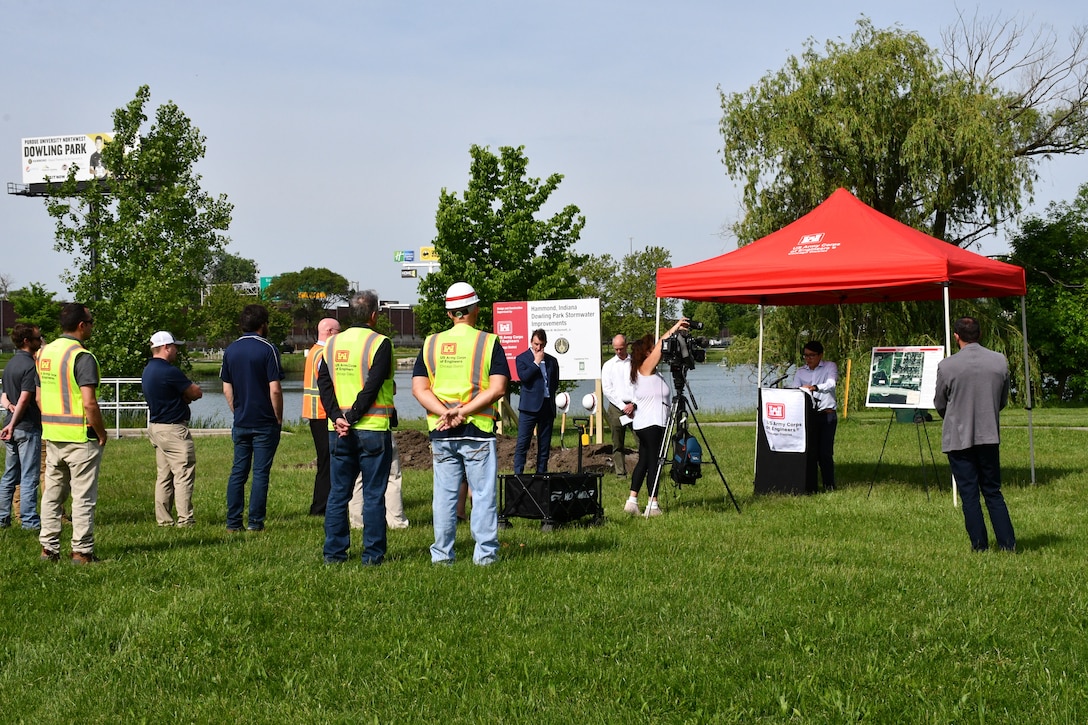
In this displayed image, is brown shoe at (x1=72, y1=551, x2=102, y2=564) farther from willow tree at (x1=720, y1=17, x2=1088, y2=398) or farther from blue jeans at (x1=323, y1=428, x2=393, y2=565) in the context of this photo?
willow tree at (x1=720, y1=17, x2=1088, y2=398)

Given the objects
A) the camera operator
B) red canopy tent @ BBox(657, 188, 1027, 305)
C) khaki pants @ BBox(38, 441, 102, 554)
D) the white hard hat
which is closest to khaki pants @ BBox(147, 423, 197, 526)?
khaki pants @ BBox(38, 441, 102, 554)

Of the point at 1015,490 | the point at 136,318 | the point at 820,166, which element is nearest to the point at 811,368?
the point at 1015,490

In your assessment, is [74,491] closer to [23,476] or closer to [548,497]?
[23,476]

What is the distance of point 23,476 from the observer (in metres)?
9.68

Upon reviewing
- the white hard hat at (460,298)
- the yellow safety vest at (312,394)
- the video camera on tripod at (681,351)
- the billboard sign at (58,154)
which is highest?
the billboard sign at (58,154)

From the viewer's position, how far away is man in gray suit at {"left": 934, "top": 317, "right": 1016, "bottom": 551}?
8328mm

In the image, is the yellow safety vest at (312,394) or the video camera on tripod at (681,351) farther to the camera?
the video camera on tripod at (681,351)

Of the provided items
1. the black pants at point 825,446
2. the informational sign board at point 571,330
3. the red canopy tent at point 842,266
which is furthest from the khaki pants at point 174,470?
the informational sign board at point 571,330

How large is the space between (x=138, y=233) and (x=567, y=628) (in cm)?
3003

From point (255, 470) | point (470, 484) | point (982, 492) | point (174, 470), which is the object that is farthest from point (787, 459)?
point (174, 470)

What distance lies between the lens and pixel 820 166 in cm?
2680

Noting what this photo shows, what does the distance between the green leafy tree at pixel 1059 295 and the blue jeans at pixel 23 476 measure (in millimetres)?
36176

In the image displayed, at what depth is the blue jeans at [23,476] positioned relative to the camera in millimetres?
9586

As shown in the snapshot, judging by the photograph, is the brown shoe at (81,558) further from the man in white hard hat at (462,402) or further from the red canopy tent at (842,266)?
the red canopy tent at (842,266)
